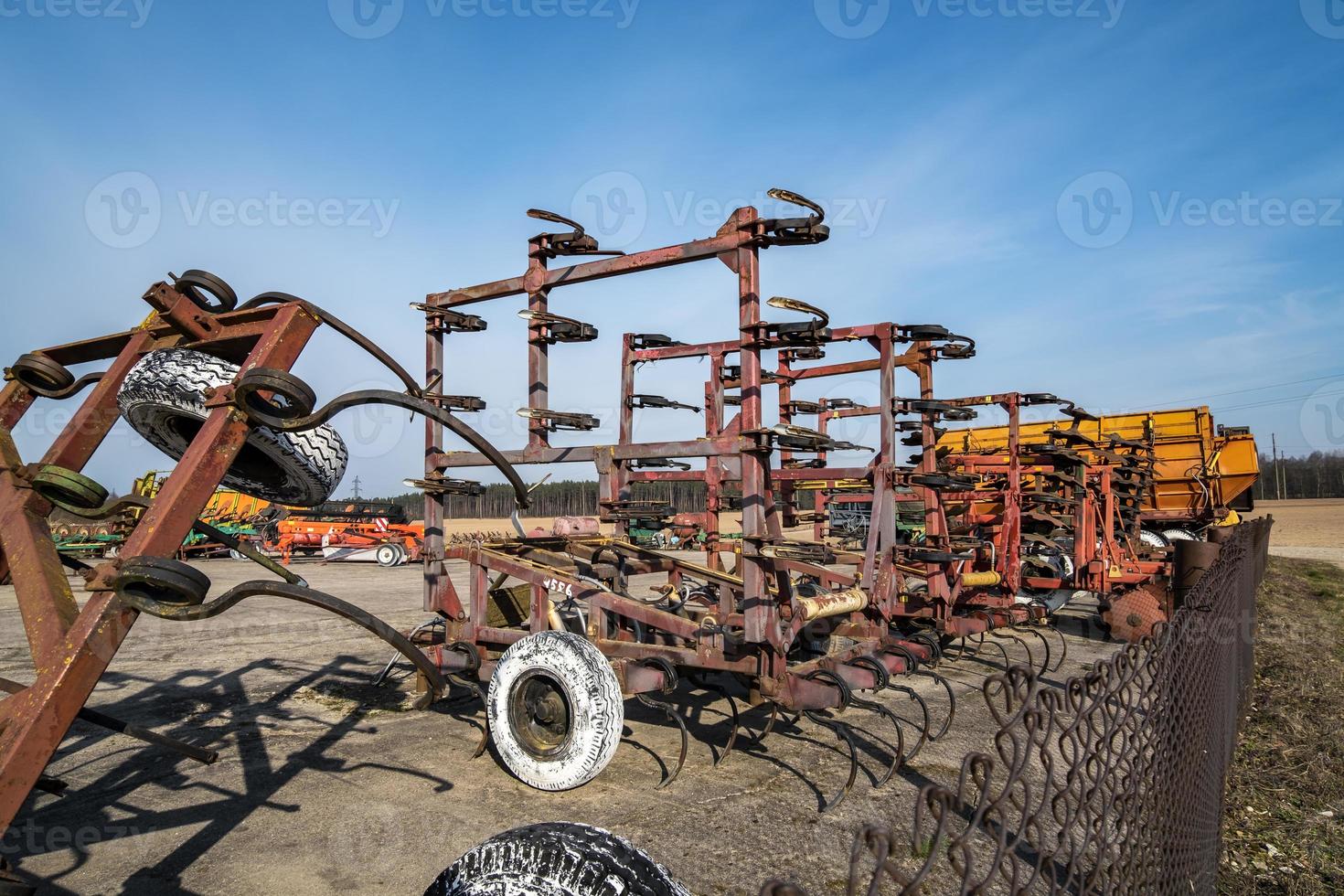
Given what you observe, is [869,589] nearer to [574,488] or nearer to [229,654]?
[229,654]

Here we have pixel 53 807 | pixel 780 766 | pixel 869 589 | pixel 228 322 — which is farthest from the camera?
pixel 869 589

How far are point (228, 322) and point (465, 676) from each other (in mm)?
3903

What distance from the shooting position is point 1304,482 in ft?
204

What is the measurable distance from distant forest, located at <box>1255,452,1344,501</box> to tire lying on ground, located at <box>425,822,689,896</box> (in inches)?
2829

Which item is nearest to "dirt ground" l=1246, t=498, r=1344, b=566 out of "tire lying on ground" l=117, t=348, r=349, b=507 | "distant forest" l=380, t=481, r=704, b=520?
"tire lying on ground" l=117, t=348, r=349, b=507

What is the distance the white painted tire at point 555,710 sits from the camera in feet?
14.0

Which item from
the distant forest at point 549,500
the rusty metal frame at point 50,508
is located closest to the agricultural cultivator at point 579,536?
the rusty metal frame at point 50,508

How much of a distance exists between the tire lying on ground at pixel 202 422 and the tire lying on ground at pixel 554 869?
1179 mm

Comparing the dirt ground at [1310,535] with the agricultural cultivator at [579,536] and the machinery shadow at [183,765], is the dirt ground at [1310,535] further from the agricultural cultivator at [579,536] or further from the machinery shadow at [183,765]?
the machinery shadow at [183,765]

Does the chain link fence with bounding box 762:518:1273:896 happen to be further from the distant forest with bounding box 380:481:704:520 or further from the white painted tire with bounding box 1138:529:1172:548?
the distant forest with bounding box 380:481:704:520

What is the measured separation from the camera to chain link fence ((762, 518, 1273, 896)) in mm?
1392

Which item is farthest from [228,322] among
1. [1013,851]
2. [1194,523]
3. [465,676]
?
[1194,523]

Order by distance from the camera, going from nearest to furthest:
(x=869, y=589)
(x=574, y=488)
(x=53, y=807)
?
(x=53, y=807), (x=869, y=589), (x=574, y=488)

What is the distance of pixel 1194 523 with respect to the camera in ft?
49.4
